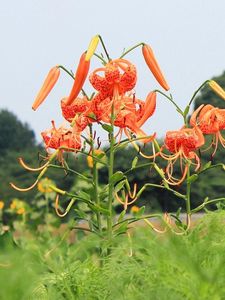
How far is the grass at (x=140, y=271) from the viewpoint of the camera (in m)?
0.90

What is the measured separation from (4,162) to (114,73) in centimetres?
3551

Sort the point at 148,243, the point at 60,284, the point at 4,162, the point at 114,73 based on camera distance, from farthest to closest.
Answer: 1. the point at 4,162
2. the point at 114,73
3. the point at 60,284
4. the point at 148,243

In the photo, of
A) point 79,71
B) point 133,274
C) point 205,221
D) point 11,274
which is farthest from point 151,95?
point 11,274

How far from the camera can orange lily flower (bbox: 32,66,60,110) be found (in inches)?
109

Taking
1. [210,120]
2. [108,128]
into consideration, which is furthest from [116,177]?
[210,120]

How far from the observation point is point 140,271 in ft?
3.56

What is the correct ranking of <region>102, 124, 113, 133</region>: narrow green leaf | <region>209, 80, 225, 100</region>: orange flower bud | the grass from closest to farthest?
the grass, <region>102, 124, 113, 133</region>: narrow green leaf, <region>209, 80, 225, 100</region>: orange flower bud

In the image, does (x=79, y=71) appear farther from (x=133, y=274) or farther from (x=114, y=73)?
(x=133, y=274)

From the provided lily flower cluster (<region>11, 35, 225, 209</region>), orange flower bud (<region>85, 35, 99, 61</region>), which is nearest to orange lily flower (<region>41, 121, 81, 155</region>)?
lily flower cluster (<region>11, 35, 225, 209</region>)

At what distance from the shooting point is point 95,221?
2.62 meters

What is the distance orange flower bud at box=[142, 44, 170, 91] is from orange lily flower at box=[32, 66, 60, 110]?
0.91 feet

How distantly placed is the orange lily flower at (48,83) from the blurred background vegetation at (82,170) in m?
11.2

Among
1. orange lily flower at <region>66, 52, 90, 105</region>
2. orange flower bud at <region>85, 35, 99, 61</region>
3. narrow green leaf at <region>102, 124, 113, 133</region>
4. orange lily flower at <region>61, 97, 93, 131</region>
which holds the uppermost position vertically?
orange flower bud at <region>85, 35, 99, 61</region>

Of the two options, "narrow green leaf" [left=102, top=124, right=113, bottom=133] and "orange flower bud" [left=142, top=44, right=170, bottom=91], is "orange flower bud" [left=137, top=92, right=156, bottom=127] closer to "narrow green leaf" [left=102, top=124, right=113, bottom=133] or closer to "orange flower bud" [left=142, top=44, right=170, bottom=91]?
"orange flower bud" [left=142, top=44, right=170, bottom=91]
